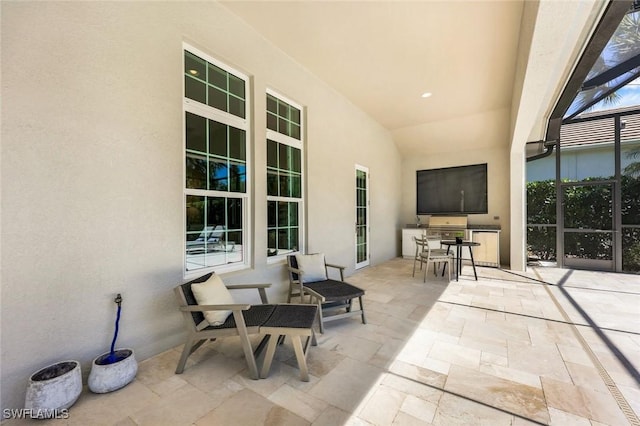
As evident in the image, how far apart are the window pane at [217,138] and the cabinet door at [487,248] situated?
6.11 m

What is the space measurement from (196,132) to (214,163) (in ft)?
1.21

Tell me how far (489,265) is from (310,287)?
521 centimetres

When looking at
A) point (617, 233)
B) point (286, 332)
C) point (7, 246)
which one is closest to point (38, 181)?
point (7, 246)

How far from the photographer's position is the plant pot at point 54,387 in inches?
63.6

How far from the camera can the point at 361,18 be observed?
300 cm

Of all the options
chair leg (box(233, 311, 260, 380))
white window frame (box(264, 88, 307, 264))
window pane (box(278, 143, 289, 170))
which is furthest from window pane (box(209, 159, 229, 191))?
chair leg (box(233, 311, 260, 380))

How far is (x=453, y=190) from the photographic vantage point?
7.32m

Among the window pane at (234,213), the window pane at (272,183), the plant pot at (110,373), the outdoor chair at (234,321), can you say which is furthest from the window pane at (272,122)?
the plant pot at (110,373)

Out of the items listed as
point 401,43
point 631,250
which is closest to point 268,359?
point 401,43

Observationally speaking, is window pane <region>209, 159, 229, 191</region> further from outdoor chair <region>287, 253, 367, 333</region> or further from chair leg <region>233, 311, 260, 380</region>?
chair leg <region>233, 311, 260, 380</region>

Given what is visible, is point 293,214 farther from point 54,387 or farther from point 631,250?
point 631,250

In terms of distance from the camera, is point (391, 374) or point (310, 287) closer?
point (391, 374)

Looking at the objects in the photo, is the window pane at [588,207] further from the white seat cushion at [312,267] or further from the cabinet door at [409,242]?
the white seat cushion at [312,267]

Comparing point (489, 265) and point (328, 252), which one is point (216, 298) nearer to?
point (328, 252)
